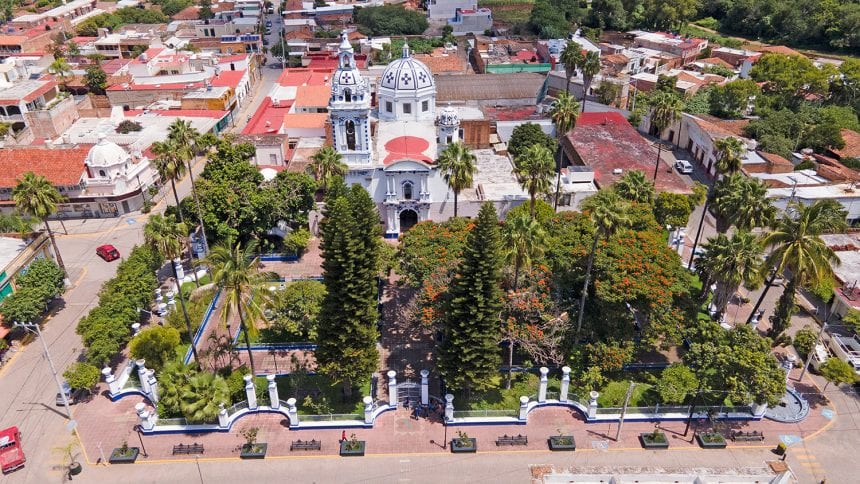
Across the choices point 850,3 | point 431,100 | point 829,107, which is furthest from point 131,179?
point 850,3

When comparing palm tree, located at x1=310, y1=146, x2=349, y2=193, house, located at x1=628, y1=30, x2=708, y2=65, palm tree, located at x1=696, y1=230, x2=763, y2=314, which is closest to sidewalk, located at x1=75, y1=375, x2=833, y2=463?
palm tree, located at x1=696, y1=230, x2=763, y2=314

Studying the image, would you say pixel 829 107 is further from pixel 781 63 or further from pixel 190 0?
pixel 190 0

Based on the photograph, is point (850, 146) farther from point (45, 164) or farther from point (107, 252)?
point (45, 164)

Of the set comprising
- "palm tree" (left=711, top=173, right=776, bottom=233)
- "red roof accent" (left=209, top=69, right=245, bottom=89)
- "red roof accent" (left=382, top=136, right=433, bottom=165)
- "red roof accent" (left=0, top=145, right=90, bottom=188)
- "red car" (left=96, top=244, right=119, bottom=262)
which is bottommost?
"red car" (left=96, top=244, right=119, bottom=262)

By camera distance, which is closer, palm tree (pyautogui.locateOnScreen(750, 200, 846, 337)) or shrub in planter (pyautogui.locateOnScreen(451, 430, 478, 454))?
shrub in planter (pyautogui.locateOnScreen(451, 430, 478, 454))

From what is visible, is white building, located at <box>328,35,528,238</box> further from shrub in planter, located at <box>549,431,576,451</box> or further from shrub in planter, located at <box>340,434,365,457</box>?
Result: shrub in planter, located at <box>549,431,576,451</box>

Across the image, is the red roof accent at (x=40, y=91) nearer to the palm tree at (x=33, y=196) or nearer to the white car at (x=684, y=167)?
the palm tree at (x=33, y=196)

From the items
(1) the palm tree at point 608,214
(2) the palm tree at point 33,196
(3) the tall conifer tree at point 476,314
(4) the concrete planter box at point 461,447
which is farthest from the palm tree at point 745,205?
(2) the palm tree at point 33,196
